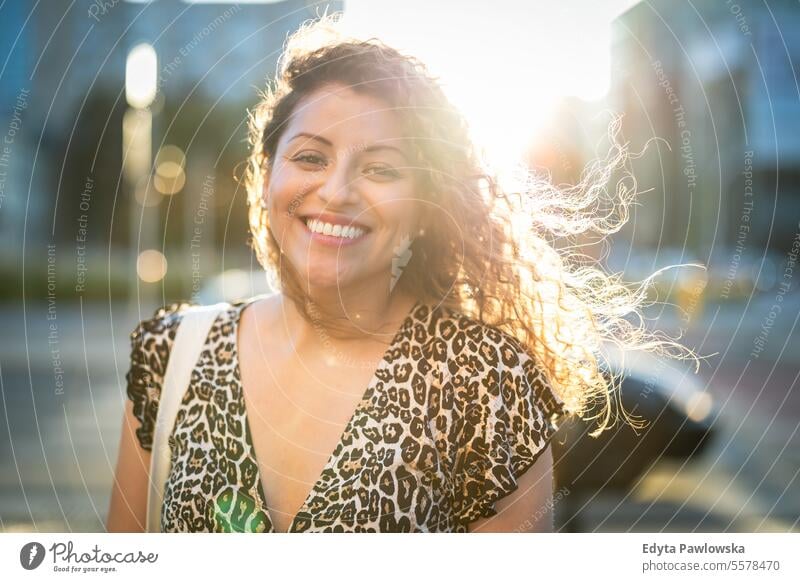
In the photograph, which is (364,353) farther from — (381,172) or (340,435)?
(381,172)

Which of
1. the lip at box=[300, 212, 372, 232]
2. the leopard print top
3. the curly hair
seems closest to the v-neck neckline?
the leopard print top

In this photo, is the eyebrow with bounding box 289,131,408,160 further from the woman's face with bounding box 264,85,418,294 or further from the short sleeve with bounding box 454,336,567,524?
the short sleeve with bounding box 454,336,567,524

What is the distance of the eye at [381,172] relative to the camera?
1.67 metres

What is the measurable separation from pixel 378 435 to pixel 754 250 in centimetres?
603

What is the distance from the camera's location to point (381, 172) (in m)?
1.68

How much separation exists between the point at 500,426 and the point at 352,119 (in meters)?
0.68

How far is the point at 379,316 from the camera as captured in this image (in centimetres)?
177

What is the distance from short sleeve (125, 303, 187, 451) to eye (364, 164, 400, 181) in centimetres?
53

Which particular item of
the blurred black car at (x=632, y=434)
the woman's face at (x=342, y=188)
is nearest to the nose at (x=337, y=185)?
the woman's face at (x=342, y=188)

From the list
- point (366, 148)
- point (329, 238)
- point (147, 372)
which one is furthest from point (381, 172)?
point (147, 372)

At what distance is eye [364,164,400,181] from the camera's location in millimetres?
1675

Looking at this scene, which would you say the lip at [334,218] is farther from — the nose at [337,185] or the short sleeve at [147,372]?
the short sleeve at [147,372]
